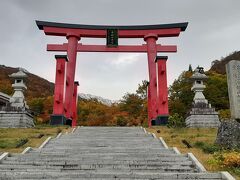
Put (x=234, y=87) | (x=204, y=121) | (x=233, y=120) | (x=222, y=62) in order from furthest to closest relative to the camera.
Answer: (x=222, y=62), (x=204, y=121), (x=234, y=87), (x=233, y=120)

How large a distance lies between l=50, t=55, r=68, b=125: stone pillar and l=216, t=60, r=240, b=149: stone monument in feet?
38.6

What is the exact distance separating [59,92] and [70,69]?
217 cm

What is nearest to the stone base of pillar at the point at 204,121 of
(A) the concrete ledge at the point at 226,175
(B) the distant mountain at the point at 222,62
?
(A) the concrete ledge at the point at 226,175

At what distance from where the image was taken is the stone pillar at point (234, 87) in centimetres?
1120

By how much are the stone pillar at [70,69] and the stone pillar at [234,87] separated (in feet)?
41.4

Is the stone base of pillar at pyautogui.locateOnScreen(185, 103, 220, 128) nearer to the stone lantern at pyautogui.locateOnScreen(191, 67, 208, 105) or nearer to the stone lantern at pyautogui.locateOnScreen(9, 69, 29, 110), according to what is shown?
the stone lantern at pyautogui.locateOnScreen(191, 67, 208, 105)

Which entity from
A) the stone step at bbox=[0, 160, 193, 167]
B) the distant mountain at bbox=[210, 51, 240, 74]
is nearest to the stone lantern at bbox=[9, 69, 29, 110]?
the stone step at bbox=[0, 160, 193, 167]

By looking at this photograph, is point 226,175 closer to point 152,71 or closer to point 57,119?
point 57,119

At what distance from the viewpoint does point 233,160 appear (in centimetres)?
870

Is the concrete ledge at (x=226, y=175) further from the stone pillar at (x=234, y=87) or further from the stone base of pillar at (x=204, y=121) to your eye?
the stone base of pillar at (x=204, y=121)

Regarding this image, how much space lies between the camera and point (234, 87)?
37.5ft

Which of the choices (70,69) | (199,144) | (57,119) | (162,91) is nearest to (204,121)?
(162,91)

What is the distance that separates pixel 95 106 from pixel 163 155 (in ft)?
96.8

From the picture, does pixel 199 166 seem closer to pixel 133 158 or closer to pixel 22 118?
pixel 133 158
